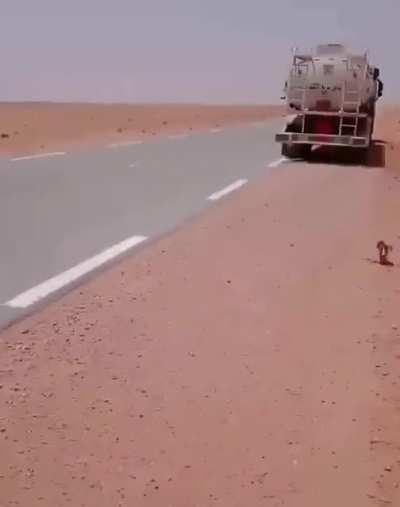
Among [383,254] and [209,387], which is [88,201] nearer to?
[383,254]

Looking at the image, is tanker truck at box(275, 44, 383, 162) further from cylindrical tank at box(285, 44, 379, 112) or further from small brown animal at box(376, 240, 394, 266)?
small brown animal at box(376, 240, 394, 266)

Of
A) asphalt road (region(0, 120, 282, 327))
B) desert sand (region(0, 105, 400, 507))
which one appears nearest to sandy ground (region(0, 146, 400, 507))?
desert sand (region(0, 105, 400, 507))

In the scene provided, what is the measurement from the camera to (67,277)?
7508 mm

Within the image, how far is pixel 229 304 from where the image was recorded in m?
6.73

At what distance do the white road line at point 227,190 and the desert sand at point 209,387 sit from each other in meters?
5.05

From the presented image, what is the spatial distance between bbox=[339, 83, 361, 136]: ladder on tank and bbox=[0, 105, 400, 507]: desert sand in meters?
14.3

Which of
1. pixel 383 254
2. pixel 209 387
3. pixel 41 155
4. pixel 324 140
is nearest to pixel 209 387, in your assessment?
pixel 209 387

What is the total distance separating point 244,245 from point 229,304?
260cm

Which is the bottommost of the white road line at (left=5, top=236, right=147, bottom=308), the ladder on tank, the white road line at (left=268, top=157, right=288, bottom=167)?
the white road line at (left=268, top=157, right=288, bottom=167)

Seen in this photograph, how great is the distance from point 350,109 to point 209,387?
1853 cm

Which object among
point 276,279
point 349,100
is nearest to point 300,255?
point 276,279

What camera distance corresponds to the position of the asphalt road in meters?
7.95

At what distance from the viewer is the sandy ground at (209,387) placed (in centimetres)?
383

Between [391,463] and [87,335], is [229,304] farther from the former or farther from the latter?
[391,463]
